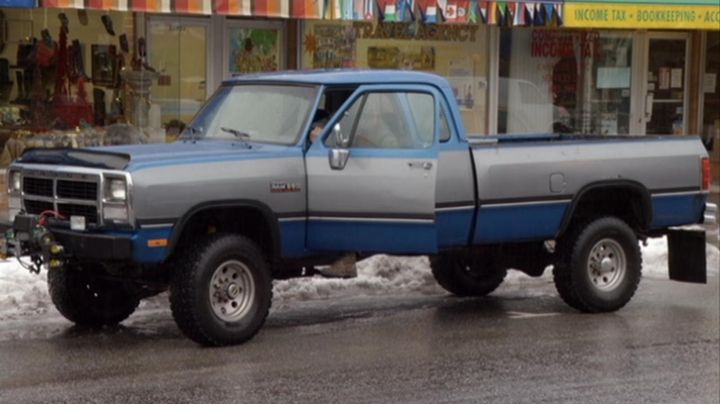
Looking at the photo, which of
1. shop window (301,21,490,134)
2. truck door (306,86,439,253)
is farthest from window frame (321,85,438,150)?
shop window (301,21,490,134)

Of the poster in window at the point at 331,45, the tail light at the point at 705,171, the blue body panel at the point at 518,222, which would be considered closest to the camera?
the blue body panel at the point at 518,222

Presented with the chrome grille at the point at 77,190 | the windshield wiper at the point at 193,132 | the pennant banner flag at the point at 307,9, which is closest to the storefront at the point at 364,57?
the pennant banner flag at the point at 307,9

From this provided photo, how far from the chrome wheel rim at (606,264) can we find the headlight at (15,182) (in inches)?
186

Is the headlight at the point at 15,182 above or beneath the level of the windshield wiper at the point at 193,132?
beneath

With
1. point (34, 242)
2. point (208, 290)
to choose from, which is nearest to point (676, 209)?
point (208, 290)

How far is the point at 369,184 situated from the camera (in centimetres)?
997

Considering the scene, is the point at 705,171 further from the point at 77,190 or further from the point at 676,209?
the point at 77,190

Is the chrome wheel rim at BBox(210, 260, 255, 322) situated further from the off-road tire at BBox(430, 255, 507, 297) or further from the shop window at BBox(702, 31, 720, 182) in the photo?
the shop window at BBox(702, 31, 720, 182)

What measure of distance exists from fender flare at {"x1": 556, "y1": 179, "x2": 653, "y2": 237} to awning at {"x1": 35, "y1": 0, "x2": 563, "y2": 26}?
5666 mm

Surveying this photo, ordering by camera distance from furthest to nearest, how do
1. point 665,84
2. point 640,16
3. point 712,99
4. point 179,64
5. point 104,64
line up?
point 712,99 → point 665,84 → point 640,16 → point 179,64 → point 104,64

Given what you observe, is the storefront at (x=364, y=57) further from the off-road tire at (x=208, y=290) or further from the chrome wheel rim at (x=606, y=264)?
the chrome wheel rim at (x=606, y=264)

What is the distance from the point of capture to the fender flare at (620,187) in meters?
11.1

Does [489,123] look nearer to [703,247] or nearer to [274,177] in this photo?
[703,247]

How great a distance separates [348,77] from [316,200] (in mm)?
1093
